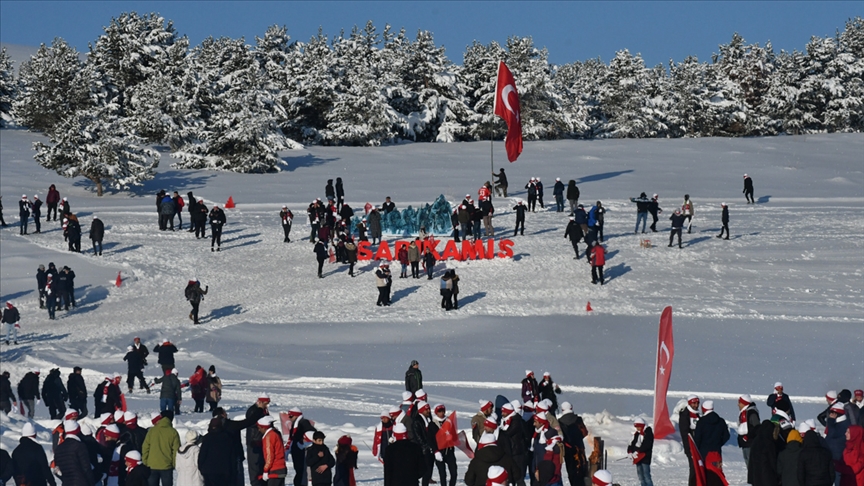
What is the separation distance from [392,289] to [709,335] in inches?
351

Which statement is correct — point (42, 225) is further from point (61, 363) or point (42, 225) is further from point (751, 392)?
point (751, 392)

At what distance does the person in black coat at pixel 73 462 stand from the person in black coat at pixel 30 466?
0.15 metres

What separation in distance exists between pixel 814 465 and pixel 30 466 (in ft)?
26.0

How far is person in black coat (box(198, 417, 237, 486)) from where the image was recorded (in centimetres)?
1000

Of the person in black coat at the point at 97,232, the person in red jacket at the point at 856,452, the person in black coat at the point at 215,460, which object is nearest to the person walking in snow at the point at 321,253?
the person in black coat at the point at 97,232

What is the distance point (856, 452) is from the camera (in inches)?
402

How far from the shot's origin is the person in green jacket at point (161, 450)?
10.6 m

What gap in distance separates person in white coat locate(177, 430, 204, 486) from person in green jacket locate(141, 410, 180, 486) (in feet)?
0.99

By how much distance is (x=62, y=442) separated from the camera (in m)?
10.2

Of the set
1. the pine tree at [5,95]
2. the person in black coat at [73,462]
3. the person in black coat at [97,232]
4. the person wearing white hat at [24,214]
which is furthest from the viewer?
the pine tree at [5,95]

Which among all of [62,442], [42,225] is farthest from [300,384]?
[42,225]

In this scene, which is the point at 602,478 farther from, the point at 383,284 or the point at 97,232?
the point at 97,232

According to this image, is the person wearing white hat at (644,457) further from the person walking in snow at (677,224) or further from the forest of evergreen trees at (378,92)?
the forest of evergreen trees at (378,92)

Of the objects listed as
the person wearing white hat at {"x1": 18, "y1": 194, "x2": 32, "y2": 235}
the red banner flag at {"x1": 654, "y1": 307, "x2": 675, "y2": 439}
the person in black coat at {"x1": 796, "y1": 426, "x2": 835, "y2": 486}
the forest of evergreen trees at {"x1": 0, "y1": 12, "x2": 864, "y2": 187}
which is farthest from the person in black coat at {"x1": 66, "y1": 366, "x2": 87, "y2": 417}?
the forest of evergreen trees at {"x1": 0, "y1": 12, "x2": 864, "y2": 187}
